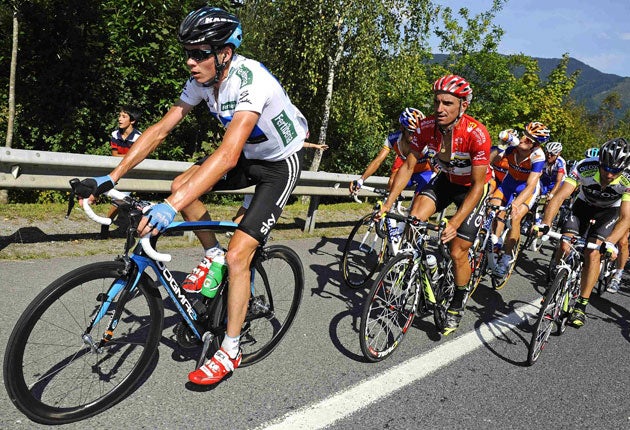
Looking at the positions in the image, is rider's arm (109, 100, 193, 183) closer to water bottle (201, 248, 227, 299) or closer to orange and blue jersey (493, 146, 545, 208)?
water bottle (201, 248, 227, 299)

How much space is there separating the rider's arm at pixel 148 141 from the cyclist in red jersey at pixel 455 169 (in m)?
2.01

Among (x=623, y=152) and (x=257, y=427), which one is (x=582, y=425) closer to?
(x=257, y=427)

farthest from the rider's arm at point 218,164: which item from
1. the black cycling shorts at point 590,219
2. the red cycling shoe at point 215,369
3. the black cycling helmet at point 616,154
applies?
the black cycling shorts at point 590,219

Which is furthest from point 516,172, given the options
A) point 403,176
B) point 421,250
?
point 421,250

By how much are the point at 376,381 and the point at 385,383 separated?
0.21 feet

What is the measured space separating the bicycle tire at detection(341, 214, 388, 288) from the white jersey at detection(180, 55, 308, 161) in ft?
8.91

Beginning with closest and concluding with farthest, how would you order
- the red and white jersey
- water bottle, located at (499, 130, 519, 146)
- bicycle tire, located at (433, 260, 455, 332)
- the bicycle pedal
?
the bicycle pedal, the red and white jersey, bicycle tire, located at (433, 260, 455, 332), water bottle, located at (499, 130, 519, 146)

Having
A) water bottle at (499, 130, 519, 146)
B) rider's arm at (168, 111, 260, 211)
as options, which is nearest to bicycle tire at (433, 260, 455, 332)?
rider's arm at (168, 111, 260, 211)

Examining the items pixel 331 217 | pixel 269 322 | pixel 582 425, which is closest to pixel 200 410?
pixel 269 322

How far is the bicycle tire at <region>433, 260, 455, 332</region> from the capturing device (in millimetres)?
4531

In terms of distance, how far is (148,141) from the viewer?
3.19 meters

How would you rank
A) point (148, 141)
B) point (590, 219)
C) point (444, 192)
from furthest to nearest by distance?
point (590, 219), point (444, 192), point (148, 141)

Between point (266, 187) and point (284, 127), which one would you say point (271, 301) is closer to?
point (266, 187)

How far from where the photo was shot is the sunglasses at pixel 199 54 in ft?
9.50
